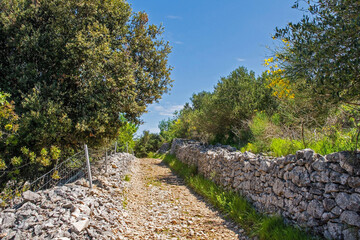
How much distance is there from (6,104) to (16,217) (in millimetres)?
2808

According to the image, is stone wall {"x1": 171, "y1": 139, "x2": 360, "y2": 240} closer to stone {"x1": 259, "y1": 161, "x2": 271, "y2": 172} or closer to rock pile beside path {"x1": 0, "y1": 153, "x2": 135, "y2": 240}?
stone {"x1": 259, "y1": 161, "x2": 271, "y2": 172}

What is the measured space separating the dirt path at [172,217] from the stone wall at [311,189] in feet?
3.92

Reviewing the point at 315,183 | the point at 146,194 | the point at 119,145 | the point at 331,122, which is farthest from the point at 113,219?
the point at 119,145

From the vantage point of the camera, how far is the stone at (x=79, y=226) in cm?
468

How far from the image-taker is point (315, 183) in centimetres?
437

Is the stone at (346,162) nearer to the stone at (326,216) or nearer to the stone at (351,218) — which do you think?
the stone at (351,218)

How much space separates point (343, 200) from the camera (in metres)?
3.75

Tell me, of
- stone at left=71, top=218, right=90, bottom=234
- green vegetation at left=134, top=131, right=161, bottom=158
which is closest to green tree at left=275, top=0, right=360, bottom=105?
stone at left=71, top=218, right=90, bottom=234

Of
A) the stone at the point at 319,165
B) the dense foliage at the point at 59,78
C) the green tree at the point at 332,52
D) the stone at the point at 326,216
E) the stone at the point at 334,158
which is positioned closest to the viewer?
the green tree at the point at 332,52

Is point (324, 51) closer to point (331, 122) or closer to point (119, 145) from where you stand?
point (331, 122)

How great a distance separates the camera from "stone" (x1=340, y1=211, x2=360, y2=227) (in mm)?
3480

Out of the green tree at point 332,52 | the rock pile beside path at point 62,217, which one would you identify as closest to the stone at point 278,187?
the green tree at point 332,52

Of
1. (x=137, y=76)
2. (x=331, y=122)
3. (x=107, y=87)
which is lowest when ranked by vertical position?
(x=331, y=122)

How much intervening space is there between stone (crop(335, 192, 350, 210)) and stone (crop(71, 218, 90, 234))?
4.86 meters
